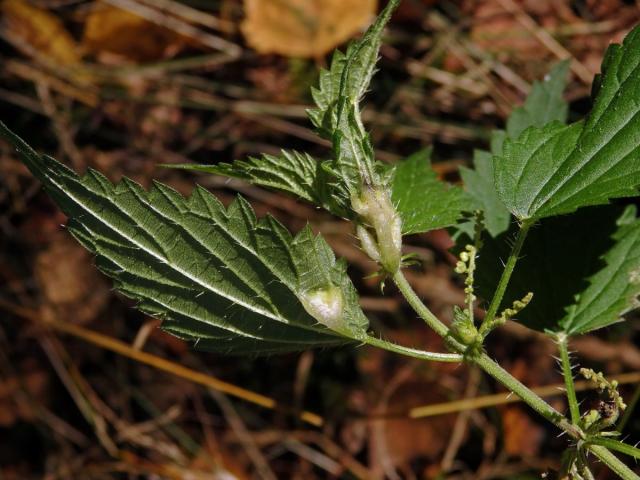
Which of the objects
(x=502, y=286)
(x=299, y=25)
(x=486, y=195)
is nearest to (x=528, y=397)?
(x=502, y=286)

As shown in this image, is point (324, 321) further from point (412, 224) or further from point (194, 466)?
point (194, 466)

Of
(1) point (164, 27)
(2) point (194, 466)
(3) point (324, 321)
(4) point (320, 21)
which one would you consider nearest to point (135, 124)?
(1) point (164, 27)

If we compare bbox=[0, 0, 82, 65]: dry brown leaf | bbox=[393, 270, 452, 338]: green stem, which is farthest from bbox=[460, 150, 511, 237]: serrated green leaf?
bbox=[0, 0, 82, 65]: dry brown leaf

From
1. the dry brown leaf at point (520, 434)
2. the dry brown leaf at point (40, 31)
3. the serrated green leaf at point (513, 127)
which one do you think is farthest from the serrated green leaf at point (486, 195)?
the dry brown leaf at point (40, 31)

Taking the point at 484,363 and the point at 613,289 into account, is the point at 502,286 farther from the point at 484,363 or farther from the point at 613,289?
the point at 613,289

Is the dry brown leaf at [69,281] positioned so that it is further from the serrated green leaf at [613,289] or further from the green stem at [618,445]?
the green stem at [618,445]
